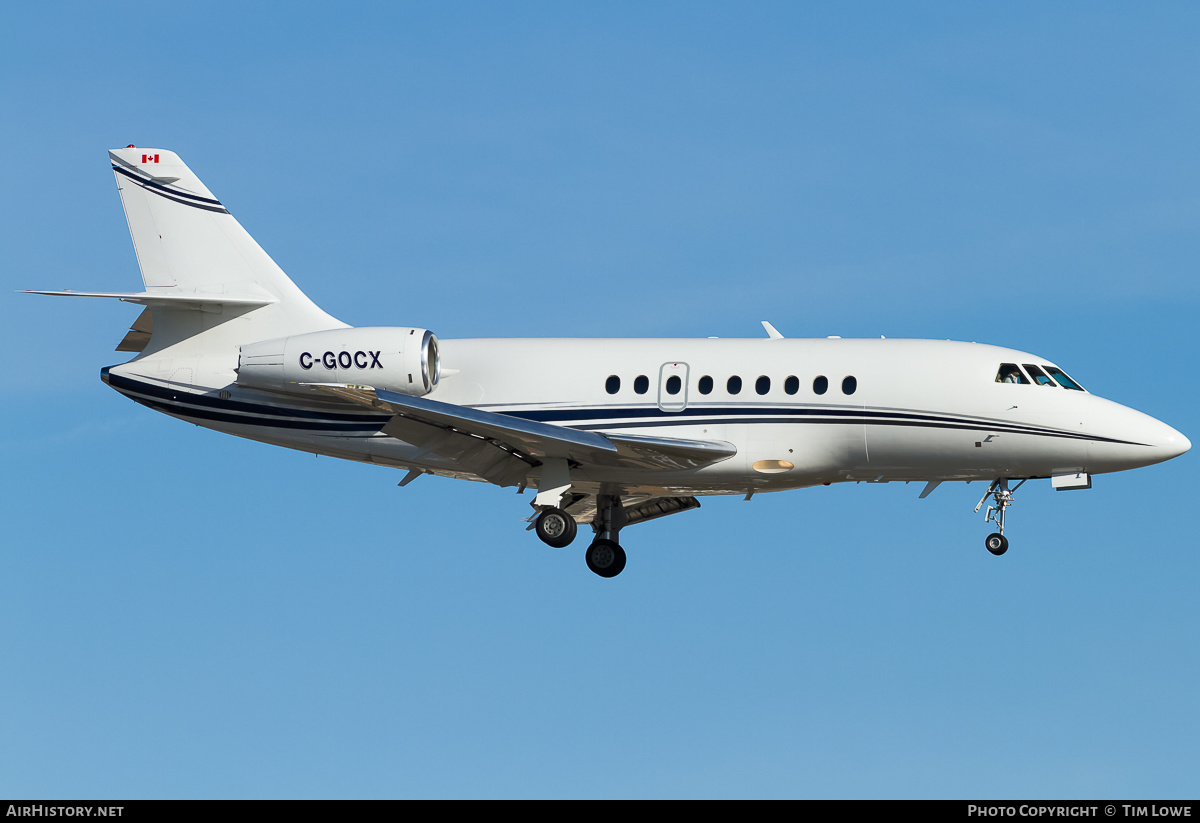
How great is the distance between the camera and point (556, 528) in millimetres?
27891

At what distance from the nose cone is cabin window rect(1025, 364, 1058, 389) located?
87 centimetres

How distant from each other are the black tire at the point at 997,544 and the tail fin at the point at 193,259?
13.3m

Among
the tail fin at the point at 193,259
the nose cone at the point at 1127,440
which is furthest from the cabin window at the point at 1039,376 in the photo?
the tail fin at the point at 193,259

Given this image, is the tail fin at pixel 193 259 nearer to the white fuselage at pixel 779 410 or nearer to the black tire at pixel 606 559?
the white fuselage at pixel 779 410

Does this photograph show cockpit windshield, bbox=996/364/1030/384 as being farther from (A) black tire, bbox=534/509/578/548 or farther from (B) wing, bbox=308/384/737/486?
(A) black tire, bbox=534/509/578/548

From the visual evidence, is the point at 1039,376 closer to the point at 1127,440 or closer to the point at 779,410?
the point at 1127,440

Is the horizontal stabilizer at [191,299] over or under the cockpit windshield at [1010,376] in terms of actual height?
over

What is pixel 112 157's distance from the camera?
3080 cm

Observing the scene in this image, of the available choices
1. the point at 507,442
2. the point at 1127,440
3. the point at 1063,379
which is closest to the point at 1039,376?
the point at 1063,379

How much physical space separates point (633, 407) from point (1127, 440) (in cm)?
877

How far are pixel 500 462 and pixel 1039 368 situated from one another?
9935mm

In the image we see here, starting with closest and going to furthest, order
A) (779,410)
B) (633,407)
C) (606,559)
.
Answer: (779,410) → (633,407) → (606,559)

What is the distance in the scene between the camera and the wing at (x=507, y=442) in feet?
85.1
